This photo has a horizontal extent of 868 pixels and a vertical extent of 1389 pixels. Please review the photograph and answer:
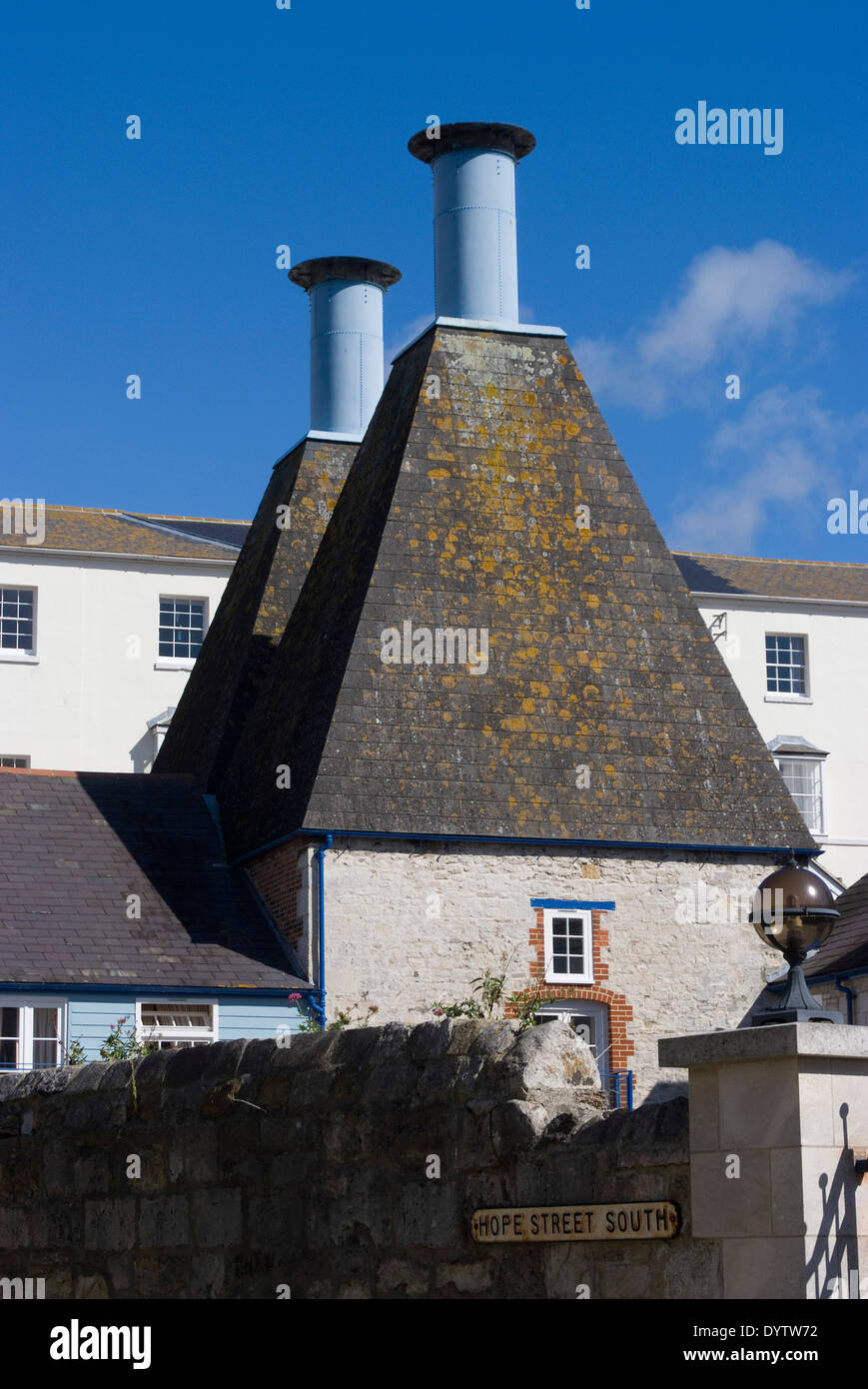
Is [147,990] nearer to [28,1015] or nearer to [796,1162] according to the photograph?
[28,1015]

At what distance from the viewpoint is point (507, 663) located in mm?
23984

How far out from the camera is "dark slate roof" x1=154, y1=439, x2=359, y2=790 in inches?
1112

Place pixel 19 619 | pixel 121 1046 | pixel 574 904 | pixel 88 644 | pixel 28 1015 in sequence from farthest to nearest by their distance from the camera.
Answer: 1. pixel 19 619
2. pixel 88 644
3. pixel 574 904
4. pixel 28 1015
5. pixel 121 1046

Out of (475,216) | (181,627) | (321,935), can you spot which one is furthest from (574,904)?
(181,627)

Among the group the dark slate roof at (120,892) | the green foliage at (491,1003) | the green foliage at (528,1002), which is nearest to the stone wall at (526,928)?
the green foliage at (528,1002)

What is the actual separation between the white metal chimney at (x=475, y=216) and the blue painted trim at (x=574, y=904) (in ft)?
26.0

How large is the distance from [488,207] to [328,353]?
5.41 metres

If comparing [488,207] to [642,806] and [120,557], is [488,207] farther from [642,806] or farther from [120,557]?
[120,557]

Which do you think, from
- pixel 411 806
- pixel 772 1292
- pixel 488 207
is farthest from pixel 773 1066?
pixel 488 207

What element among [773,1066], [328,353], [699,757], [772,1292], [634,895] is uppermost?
[328,353]

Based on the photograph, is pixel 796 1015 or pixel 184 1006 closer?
pixel 796 1015

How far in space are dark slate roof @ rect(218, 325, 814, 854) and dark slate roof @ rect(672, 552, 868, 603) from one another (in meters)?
22.1

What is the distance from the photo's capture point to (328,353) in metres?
31.8

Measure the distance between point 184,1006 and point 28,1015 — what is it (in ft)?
5.75
